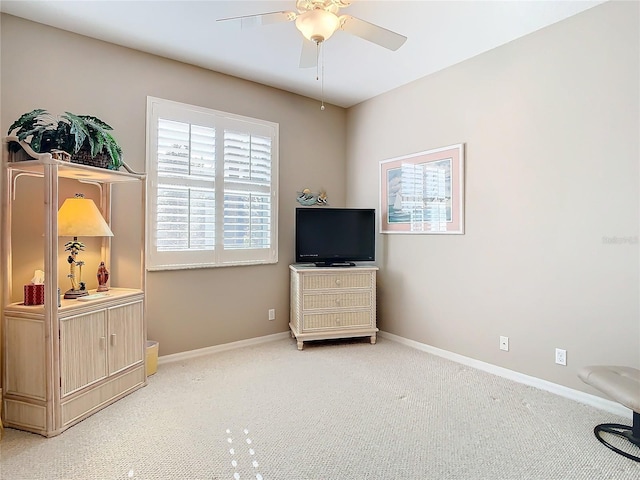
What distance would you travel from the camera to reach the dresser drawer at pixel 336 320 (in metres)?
3.88

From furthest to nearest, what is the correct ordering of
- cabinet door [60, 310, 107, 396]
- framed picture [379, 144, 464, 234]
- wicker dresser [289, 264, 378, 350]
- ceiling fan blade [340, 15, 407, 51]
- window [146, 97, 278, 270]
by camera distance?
wicker dresser [289, 264, 378, 350] → framed picture [379, 144, 464, 234] → window [146, 97, 278, 270] → cabinet door [60, 310, 107, 396] → ceiling fan blade [340, 15, 407, 51]

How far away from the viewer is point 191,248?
11.8 ft

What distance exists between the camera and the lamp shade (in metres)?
2.50

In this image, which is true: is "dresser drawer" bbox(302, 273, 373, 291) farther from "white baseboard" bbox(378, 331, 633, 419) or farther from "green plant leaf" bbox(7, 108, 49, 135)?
"green plant leaf" bbox(7, 108, 49, 135)

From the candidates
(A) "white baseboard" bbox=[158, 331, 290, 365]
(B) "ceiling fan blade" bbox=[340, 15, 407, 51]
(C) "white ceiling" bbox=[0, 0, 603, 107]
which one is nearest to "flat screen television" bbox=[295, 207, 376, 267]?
(A) "white baseboard" bbox=[158, 331, 290, 365]

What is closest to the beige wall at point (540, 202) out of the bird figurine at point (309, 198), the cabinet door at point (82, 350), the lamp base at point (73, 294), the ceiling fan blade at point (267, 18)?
the bird figurine at point (309, 198)

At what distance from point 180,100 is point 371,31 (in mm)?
2107

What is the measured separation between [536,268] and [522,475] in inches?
63.5

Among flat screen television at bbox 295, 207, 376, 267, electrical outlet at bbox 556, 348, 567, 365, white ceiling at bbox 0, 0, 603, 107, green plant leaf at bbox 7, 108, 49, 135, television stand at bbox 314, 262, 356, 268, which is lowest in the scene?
electrical outlet at bbox 556, 348, 567, 365

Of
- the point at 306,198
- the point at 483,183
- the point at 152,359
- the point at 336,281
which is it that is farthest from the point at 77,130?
the point at 483,183

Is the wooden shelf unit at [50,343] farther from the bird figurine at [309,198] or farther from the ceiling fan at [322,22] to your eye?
the bird figurine at [309,198]

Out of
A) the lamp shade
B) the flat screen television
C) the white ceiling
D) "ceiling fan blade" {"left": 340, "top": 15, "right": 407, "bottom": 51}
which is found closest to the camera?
"ceiling fan blade" {"left": 340, "top": 15, "right": 407, "bottom": 51}

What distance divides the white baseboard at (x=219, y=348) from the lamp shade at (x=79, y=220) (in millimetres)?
1420

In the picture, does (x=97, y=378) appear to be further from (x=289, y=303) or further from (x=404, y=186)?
(x=404, y=186)
